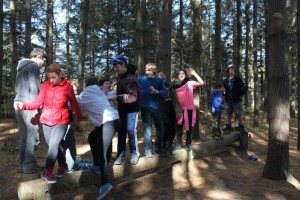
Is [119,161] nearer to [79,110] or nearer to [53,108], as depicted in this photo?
[79,110]

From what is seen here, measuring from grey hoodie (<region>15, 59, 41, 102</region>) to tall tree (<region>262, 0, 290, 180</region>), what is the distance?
499 centimetres

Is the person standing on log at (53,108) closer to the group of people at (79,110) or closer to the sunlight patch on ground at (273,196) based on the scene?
the group of people at (79,110)

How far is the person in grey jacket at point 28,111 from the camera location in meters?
5.28

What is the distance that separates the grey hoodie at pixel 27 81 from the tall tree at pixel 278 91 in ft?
16.4

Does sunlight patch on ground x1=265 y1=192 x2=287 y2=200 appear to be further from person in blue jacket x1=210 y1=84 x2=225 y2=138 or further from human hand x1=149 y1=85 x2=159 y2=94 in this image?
person in blue jacket x1=210 y1=84 x2=225 y2=138

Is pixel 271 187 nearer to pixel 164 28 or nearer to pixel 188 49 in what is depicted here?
pixel 164 28

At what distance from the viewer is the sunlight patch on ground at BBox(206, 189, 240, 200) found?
6.24 meters

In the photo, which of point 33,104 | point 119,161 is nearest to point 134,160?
point 119,161

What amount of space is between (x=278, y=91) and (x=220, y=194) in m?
2.65

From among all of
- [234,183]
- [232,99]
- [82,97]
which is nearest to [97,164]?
[82,97]

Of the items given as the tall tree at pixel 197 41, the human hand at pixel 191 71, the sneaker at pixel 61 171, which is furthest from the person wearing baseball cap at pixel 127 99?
the tall tree at pixel 197 41

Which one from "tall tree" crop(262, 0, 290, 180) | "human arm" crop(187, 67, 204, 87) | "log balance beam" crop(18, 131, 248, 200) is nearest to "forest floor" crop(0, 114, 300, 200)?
"log balance beam" crop(18, 131, 248, 200)

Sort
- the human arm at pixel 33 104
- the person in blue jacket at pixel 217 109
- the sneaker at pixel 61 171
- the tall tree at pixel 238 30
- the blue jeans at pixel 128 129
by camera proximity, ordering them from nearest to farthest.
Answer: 1. the human arm at pixel 33 104
2. the sneaker at pixel 61 171
3. the blue jeans at pixel 128 129
4. the person in blue jacket at pixel 217 109
5. the tall tree at pixel 238 30

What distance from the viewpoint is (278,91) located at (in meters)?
7.31
